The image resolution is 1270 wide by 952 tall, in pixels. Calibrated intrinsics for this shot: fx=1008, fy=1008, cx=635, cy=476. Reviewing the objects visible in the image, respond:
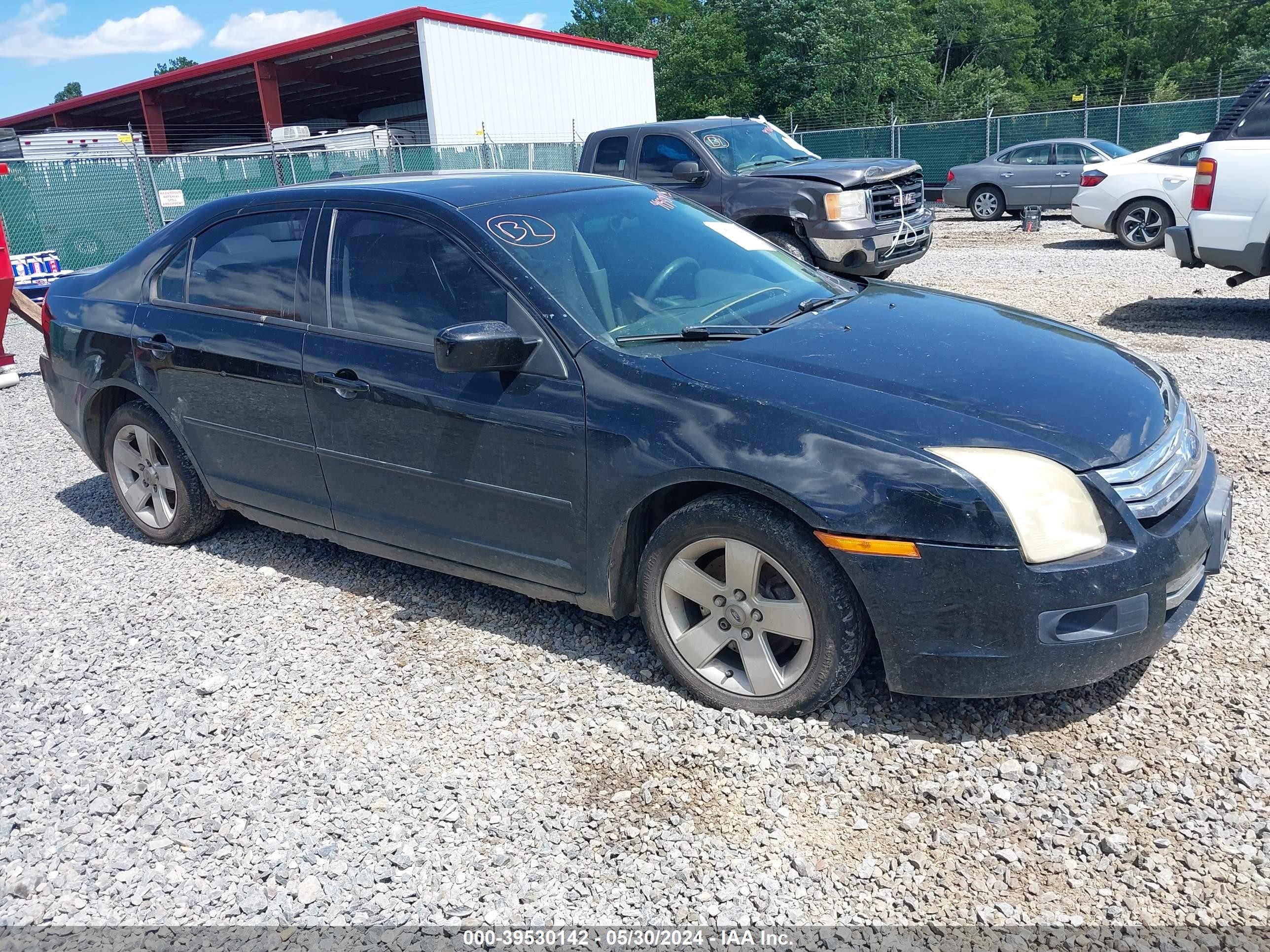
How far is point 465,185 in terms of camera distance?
4.09 metres

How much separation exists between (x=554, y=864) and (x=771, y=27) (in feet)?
160

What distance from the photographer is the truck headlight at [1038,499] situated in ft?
8.95

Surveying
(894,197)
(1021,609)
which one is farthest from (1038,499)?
(894,197)

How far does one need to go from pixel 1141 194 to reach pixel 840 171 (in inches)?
216

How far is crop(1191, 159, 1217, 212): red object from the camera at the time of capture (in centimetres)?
809

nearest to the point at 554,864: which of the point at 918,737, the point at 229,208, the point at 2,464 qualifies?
the point at 918,737

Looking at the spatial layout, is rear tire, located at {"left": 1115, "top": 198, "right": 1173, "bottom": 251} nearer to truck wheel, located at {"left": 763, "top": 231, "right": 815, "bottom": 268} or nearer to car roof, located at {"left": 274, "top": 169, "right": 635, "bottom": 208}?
truck wheel, located at {"left": 763, "top": 231, "right": 815, "bottom": 268}

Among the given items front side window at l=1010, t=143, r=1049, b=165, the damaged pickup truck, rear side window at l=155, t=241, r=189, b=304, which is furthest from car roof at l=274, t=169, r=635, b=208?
front side window at l=1010, t=143, r=1049, b=165

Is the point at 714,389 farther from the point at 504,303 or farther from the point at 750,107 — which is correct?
the point at 750,107

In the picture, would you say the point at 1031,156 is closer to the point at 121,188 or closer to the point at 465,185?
the point at 121,188

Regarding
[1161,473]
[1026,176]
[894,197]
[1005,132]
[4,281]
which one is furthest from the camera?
[1005,132]

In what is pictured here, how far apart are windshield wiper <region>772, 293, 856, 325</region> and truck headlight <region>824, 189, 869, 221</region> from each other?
6.04 m

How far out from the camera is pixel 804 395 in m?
3.03

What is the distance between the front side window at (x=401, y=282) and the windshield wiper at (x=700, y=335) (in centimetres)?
48
